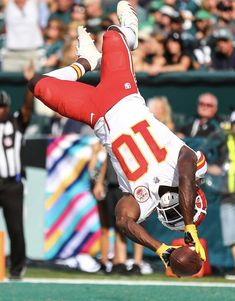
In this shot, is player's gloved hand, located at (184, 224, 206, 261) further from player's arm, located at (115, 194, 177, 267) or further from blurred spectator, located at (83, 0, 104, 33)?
blurred spectator, located at (83, 0, 104, 33)

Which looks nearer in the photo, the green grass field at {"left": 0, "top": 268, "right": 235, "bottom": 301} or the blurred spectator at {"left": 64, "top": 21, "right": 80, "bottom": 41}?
the green grass field at {"left": 0, "top": 268, "right": 235, "bottom": 301}

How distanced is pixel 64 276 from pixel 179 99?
2.97 meters

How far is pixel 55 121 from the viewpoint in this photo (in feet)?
47.9

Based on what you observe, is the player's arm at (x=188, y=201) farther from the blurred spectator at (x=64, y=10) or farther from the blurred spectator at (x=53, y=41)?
the blurred spectator at (x=64, y=10)

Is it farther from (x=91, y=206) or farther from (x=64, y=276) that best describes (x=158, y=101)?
(x=64, y=276)

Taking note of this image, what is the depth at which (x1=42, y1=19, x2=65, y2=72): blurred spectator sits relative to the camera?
15411 millimetres

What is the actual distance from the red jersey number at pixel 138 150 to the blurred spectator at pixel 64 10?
841 centimetres

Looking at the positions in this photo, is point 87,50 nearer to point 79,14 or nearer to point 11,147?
point 11,147

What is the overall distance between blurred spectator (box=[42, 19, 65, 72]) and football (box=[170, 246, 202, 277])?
7602 millimetres

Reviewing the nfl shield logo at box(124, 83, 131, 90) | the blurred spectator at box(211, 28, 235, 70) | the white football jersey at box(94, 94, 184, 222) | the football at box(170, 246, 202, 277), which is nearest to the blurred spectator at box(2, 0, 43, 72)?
the blurred spectator at box(211, 28, 235, 70)

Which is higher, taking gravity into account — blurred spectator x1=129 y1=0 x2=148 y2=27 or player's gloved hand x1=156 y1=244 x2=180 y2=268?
blurred spectator x1=129 y1=0 x2=148 y2=27

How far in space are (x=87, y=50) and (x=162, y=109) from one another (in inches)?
167

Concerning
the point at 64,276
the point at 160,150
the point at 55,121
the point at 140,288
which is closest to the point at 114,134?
the point at 160,150

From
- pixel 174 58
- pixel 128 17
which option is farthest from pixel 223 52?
pixel 128 17
